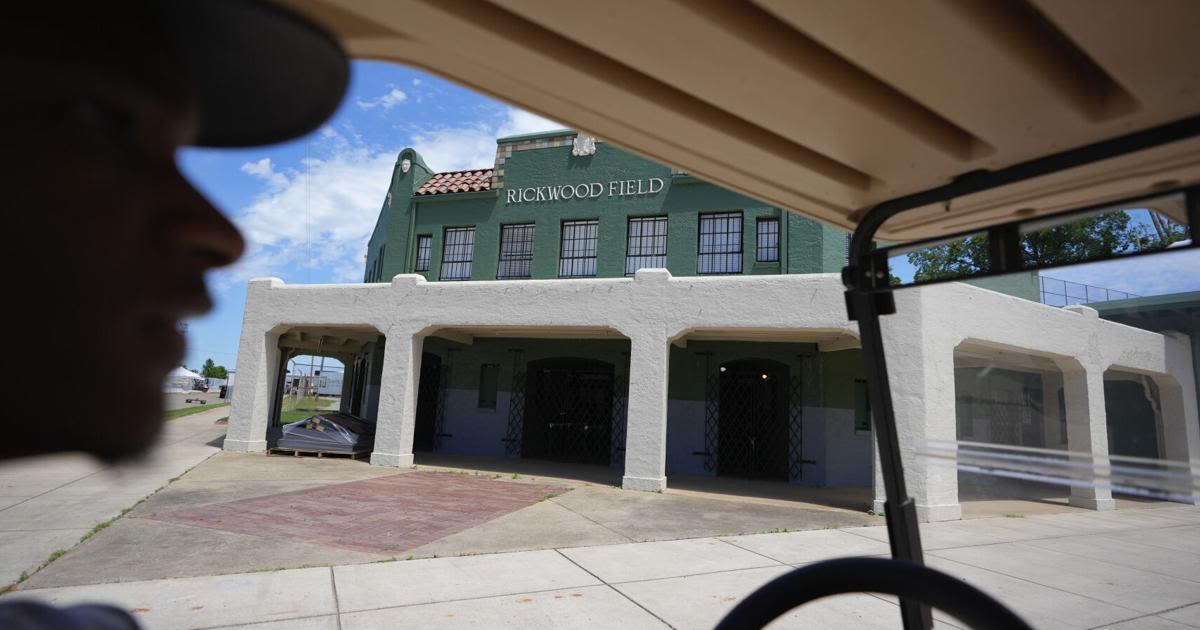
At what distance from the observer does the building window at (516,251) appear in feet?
53.0

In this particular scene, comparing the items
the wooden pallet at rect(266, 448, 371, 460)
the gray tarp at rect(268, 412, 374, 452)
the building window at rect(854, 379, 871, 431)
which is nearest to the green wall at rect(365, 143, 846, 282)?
the building window at rect(854, 379, 871, 431)

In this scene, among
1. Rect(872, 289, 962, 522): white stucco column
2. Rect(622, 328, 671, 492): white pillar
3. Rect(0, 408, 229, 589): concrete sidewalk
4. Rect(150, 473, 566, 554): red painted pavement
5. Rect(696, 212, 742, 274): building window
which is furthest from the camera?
Rect(696, 212, 742, 274): building window

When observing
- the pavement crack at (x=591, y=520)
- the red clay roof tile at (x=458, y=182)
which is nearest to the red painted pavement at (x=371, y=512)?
the pavement crack at (x=591, y=520)

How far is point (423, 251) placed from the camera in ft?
56.7

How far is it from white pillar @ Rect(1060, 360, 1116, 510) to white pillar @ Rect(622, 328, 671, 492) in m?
8.21

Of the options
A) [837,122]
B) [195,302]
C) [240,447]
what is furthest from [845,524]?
[240,447]

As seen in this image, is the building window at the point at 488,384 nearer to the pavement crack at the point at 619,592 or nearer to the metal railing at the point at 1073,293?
the pavement crack at the point at 619,592

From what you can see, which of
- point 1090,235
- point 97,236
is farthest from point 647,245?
point 97,236

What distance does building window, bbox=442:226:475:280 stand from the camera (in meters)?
16.7

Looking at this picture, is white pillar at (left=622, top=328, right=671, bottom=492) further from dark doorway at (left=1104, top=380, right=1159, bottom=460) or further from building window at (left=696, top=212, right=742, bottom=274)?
dark doorway at (left=1104, top=380, right=1159, bottom=460)

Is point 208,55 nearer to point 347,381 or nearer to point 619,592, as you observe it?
point 619,592

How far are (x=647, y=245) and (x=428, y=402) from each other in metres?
7.34

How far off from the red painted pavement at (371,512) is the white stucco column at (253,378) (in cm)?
477

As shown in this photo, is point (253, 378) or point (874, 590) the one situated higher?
point (253, 378)
